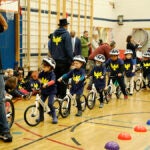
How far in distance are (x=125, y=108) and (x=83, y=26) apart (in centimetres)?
769

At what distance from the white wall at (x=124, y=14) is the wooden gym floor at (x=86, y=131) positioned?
31.6 ft

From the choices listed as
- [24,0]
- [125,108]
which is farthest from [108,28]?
A: [125,108]

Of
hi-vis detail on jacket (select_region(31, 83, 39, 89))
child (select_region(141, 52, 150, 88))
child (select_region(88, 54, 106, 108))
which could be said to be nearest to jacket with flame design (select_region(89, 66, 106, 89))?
child (select_region(88, 54, 106, 108))

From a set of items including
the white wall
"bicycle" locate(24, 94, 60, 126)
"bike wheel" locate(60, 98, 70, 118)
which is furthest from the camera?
the white wall

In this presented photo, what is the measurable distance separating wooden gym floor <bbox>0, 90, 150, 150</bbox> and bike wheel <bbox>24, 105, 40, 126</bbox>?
109mm

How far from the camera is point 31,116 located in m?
6.01

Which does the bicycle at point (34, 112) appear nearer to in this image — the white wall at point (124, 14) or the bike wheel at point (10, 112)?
the bike wheel at point (10, 112)

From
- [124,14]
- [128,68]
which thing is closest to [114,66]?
[128,68]

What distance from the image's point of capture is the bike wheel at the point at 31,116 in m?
5.95

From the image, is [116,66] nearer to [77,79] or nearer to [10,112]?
[77,79]

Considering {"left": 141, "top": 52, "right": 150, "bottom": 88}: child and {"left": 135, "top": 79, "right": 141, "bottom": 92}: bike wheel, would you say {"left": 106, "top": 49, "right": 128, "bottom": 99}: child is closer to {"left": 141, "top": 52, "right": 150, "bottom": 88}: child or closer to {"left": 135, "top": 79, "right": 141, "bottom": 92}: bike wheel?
{"left": 135, "top": 79, "right": 141, "bottom": 92}: bike wheel

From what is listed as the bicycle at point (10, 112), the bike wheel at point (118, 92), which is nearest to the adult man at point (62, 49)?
the bike wheel at point (118, 92)

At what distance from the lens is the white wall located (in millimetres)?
16905

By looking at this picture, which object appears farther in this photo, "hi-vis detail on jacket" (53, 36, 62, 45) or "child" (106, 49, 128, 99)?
"child" (106, 49, 128, 99)
